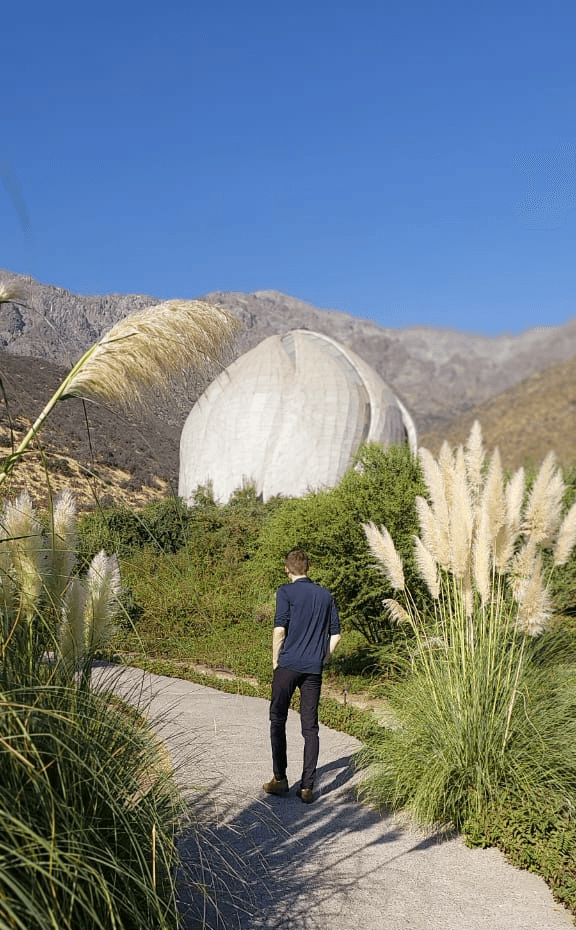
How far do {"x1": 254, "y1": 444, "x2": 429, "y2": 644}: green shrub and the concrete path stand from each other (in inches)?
191

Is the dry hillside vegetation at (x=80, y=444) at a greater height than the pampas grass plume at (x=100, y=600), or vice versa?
the dry hillside vegetation at (x=80, y=444)

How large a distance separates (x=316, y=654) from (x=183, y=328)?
327cm

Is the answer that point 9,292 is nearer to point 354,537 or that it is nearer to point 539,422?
point 354,537

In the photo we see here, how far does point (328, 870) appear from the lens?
176 inches

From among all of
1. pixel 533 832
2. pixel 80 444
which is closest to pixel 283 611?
pixel 533 832

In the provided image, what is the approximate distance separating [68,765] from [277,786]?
3.28m

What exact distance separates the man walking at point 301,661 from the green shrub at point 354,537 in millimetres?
4330

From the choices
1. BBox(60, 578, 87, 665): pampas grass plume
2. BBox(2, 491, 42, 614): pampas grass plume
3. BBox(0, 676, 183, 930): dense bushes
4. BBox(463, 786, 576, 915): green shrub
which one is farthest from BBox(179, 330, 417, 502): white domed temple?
BBox(0, 676, 183, 930): dense bushes

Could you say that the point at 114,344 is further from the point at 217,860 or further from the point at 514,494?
the point at 514,494

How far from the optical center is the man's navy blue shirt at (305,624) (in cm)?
577

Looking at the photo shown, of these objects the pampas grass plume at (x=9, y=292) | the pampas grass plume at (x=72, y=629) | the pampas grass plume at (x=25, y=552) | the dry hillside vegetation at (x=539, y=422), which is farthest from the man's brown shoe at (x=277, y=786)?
the dry hillside vegetation at (x=539, y=422)

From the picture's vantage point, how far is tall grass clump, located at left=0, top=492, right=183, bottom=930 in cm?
248

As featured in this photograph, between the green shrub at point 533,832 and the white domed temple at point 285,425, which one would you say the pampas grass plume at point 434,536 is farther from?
the white domed temple at point 285,425

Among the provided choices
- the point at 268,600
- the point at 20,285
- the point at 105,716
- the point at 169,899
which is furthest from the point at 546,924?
the point at 268,600
